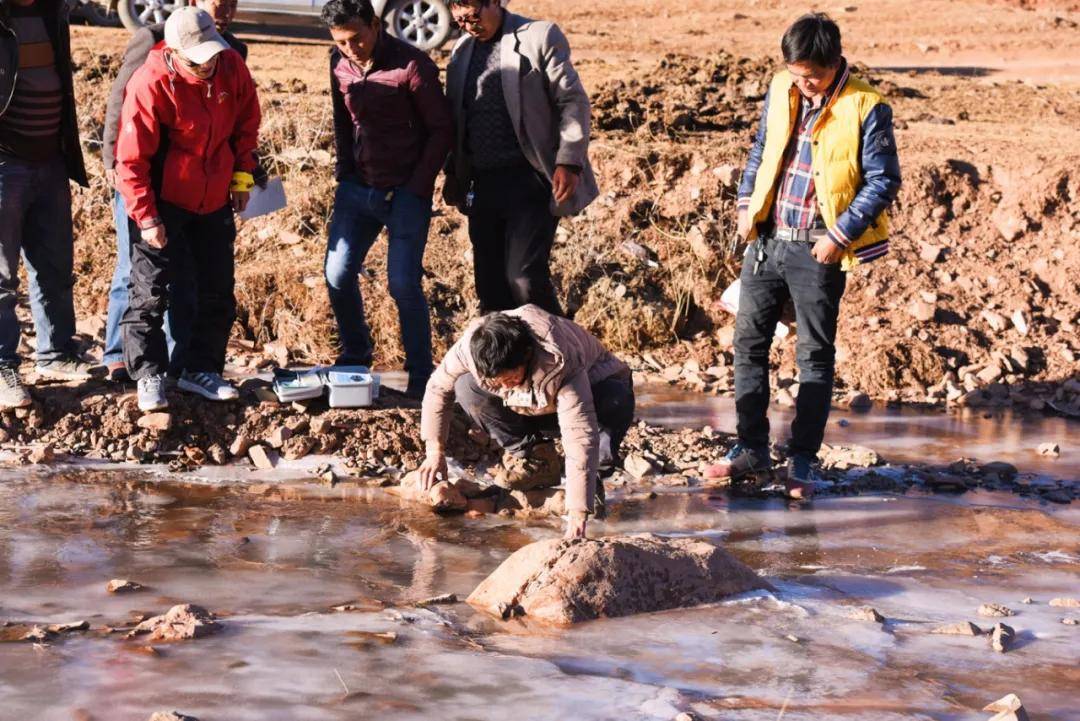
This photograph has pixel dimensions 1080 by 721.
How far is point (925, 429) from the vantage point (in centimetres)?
740

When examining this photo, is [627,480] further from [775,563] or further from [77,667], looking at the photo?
[77,667]

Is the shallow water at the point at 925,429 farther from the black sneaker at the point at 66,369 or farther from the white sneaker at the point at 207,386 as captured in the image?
the black sneaker at the point at 66,369

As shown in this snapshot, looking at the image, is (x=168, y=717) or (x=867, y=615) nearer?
(x=168, y=717)

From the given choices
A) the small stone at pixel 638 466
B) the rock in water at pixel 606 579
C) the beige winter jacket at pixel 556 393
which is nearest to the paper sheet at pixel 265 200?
the beige winter jacket at pixel 556 393

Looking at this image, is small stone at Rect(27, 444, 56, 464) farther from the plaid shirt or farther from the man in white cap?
the plaid shirt

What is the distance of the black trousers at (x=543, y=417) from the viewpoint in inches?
216

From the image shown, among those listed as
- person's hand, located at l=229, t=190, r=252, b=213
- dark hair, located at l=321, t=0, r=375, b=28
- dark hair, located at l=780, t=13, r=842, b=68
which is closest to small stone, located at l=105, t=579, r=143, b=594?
person's hand, located at l=229, t=190, r=252, b=213

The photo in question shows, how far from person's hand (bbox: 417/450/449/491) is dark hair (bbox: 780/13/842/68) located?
1904 millimetres

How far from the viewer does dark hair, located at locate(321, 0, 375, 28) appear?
18.8ft

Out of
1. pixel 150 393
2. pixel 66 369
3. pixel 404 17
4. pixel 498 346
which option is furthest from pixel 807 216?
pixel 404 17

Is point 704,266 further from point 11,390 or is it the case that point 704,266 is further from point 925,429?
point 11,390

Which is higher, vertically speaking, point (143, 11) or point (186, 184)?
point (143, 11)

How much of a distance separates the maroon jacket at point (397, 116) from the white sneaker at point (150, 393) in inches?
46.3

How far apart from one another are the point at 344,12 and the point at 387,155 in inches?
23.6
